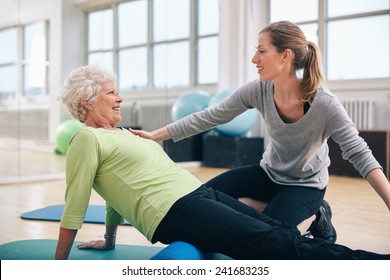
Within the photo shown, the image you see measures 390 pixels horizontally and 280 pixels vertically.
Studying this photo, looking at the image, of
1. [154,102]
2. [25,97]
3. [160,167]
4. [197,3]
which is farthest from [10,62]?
[160,167]

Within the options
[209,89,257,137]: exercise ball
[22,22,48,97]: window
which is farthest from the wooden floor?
[209,89,257,137]: exercise ball

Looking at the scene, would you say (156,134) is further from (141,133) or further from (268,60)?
(268,60)

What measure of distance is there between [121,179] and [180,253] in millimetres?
297

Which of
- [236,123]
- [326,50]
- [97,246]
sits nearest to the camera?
[97,246]

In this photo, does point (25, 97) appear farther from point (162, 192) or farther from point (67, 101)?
point (162, 192)

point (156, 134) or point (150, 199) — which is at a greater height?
point (156, 134)

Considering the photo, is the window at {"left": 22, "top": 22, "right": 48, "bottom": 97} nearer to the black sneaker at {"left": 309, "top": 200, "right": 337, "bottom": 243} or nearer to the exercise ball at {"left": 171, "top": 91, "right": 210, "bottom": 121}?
the exercise ball at {"left": 171, "top": 91, "right": 210, "bottom": 121}

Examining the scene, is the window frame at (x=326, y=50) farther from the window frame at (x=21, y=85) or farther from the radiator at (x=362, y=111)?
the window frame at (x=21, y=85)

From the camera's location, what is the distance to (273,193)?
2084 millimetres

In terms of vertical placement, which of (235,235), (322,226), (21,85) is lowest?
(322,226)

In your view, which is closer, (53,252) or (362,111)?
(53,252)

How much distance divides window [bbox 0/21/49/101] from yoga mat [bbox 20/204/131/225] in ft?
5.13

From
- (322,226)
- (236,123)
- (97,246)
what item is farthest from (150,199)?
(236,123)

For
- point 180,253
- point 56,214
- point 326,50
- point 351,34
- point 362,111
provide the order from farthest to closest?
point 326,50
point 351,34
point 362,111
point 56,214
point 180,253
